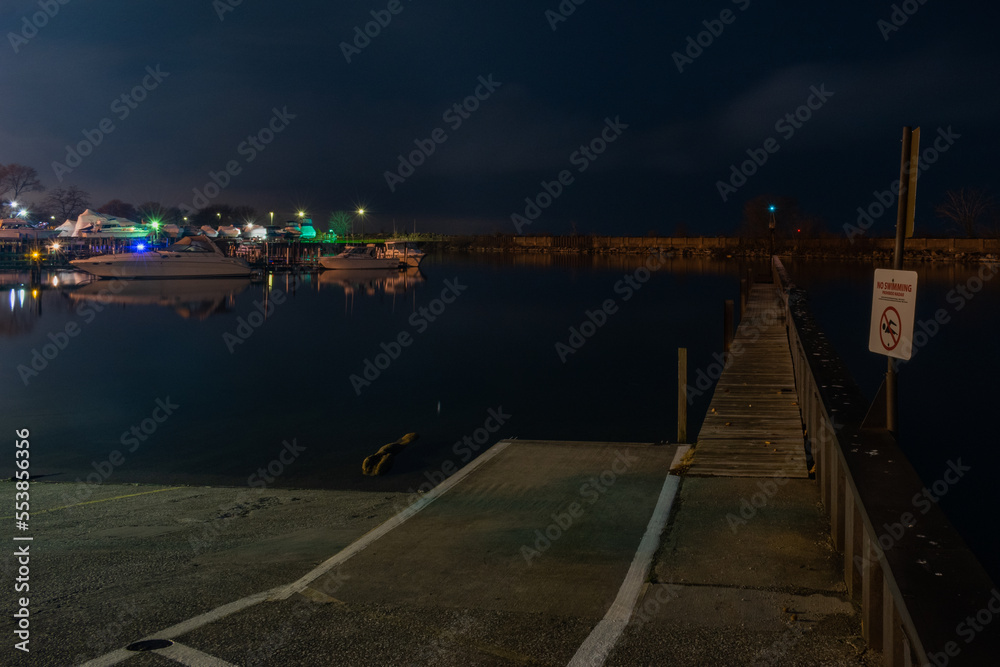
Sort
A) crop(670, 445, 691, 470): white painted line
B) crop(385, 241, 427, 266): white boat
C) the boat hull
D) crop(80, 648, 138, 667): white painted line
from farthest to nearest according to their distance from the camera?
crop(385, 241, 427, 266): white boat, the boat hull, crop(670, 445, 691, 470): white painted line, crop(80, 648, 138, 667): white painted line

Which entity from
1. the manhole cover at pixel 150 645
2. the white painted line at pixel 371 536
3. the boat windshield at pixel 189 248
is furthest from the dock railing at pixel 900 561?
the boat windshield at pixel 189 248

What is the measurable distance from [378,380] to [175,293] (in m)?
41.3

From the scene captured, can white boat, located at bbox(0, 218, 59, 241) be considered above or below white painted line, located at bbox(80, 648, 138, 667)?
above

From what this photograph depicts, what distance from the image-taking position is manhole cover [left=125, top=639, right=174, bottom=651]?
540 cm

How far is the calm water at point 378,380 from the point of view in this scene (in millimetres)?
16500

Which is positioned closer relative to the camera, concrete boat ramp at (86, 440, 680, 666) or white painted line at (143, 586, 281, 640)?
concrete boat ramp at (86, 440, 680, 666)

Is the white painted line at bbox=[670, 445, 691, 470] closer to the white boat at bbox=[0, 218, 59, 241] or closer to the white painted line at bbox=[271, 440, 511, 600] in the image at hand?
the white painted line at bbox=[271, 440, 511, 600]

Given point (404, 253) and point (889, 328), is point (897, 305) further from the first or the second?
point (404, 253)

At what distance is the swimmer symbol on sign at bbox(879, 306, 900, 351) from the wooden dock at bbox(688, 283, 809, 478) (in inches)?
123

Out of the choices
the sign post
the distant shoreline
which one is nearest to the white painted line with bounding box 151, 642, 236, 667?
the sign post

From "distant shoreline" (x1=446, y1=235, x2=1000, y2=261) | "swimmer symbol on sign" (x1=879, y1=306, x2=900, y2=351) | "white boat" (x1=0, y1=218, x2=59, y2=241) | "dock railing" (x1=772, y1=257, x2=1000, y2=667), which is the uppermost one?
"distant shoreline" (x1=446, y1=235, x2=1000, y2=261)

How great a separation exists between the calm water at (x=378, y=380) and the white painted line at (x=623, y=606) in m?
6.22

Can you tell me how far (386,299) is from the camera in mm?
62625

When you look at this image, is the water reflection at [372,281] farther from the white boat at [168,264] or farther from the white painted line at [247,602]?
the white painted line at [247,602]
